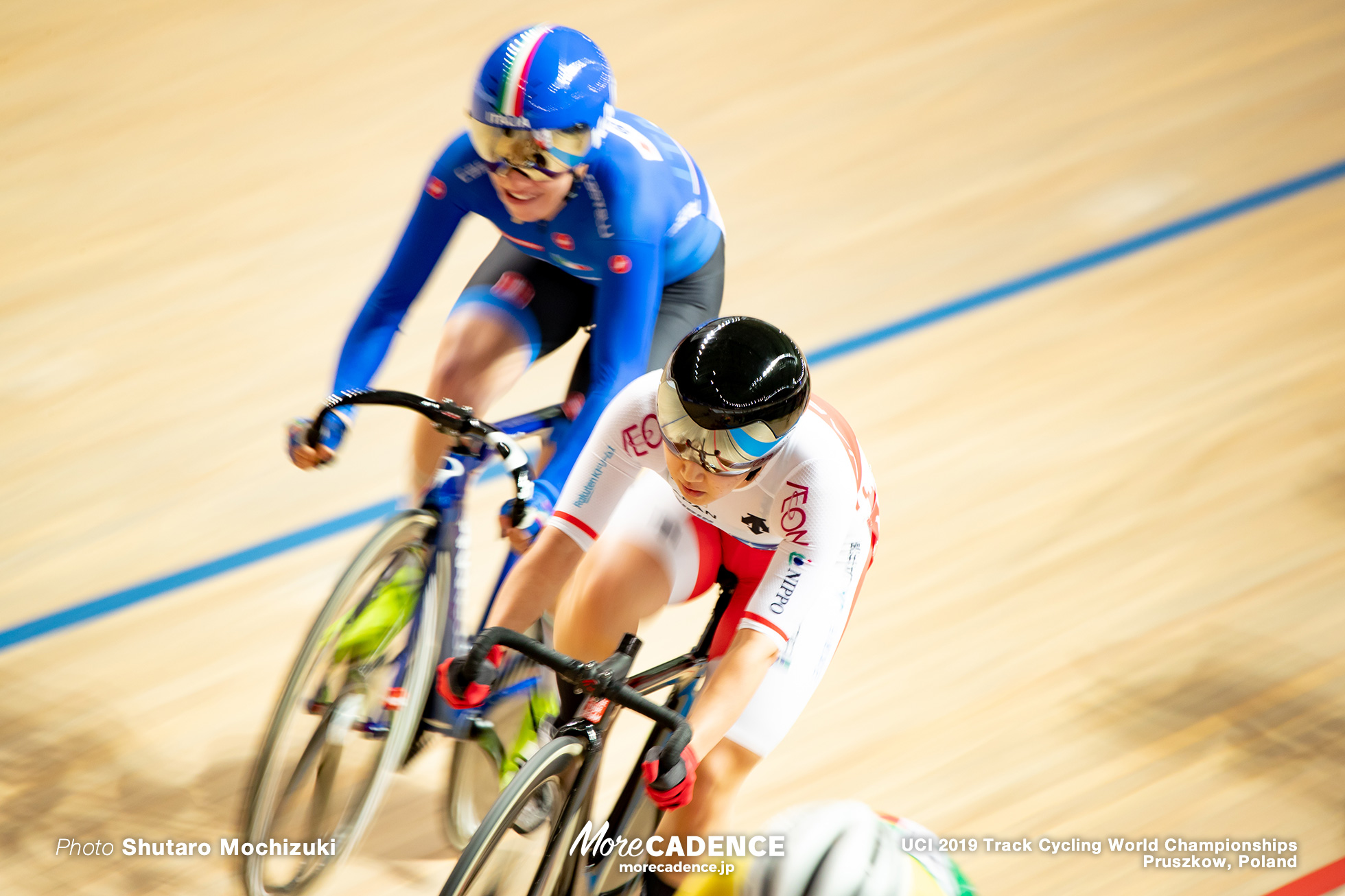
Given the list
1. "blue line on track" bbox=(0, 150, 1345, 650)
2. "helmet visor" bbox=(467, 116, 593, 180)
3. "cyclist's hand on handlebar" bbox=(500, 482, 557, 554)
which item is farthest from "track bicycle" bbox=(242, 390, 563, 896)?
"blue line on track" bbox=(0, 150, 1345, 650)

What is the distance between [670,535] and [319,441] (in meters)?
0.65

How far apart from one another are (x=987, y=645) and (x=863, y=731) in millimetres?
429

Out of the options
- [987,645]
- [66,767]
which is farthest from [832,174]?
[66,767]

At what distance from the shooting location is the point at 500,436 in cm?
209

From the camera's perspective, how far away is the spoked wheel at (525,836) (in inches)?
66.6

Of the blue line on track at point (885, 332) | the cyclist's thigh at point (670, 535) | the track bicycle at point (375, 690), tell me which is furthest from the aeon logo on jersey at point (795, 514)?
the blue line on track at point (885, 332)

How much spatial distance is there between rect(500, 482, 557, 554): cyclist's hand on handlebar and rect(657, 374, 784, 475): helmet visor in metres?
0.37

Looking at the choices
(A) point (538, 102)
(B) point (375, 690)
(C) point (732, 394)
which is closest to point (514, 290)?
(A) point (538, 102)

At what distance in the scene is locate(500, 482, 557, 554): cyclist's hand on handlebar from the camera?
79.8 inches

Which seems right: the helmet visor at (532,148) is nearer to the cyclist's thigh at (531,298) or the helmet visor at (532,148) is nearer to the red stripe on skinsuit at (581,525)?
the cyclist's thigh at (531,298)

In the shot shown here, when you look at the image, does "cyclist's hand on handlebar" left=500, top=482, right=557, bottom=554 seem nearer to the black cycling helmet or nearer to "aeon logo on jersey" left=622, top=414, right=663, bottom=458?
"aeon logo on jersey" left=622, top=414, right=663, bottom=458

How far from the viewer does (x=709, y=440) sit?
5.65 feet

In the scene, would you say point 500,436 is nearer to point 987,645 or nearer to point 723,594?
point 723,594

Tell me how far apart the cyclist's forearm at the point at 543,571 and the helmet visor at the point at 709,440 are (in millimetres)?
375
